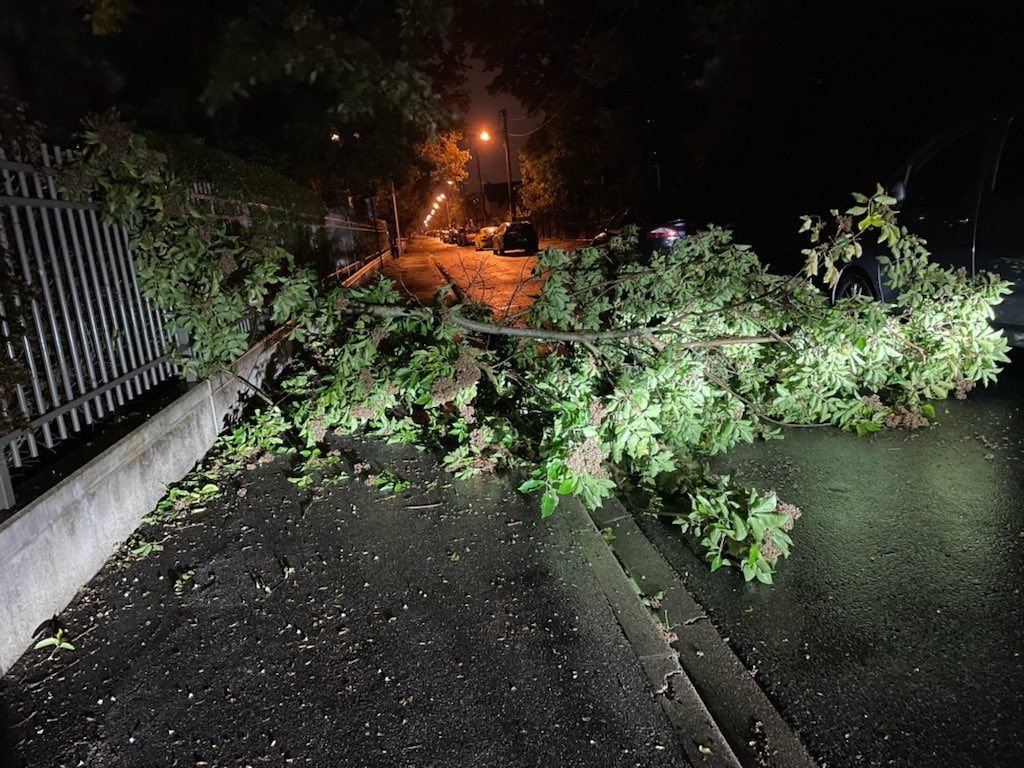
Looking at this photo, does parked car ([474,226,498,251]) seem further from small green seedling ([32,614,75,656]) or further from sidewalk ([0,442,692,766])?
small green seedling ([32,614,75,656])

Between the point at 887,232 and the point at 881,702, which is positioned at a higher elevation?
the point at 887,232

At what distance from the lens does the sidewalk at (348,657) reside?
2307mm

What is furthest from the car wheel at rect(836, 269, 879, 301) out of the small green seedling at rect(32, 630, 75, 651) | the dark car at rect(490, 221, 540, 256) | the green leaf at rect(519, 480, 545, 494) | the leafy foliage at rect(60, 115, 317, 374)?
the dark car at rect(490, 221, 540, 256)

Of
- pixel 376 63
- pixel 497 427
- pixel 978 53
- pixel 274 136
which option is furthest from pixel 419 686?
pixel 978 53

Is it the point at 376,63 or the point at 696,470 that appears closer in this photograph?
the point at 696,470

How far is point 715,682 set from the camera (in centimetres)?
266

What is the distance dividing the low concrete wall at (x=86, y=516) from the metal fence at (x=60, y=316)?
0.68 ft

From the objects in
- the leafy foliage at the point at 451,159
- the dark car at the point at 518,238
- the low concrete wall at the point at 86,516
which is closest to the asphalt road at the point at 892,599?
the low concrete wall at the point at 86,516

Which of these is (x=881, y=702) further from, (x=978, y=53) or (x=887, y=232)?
(x=978, y=53)

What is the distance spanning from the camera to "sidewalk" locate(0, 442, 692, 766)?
231 cm

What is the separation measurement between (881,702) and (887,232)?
3284 mm

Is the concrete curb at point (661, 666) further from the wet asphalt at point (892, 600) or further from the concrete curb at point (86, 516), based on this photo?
the concrete curb at point (86, 516)

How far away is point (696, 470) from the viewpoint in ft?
14.5

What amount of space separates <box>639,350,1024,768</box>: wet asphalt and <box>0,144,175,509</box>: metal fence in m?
3.37
